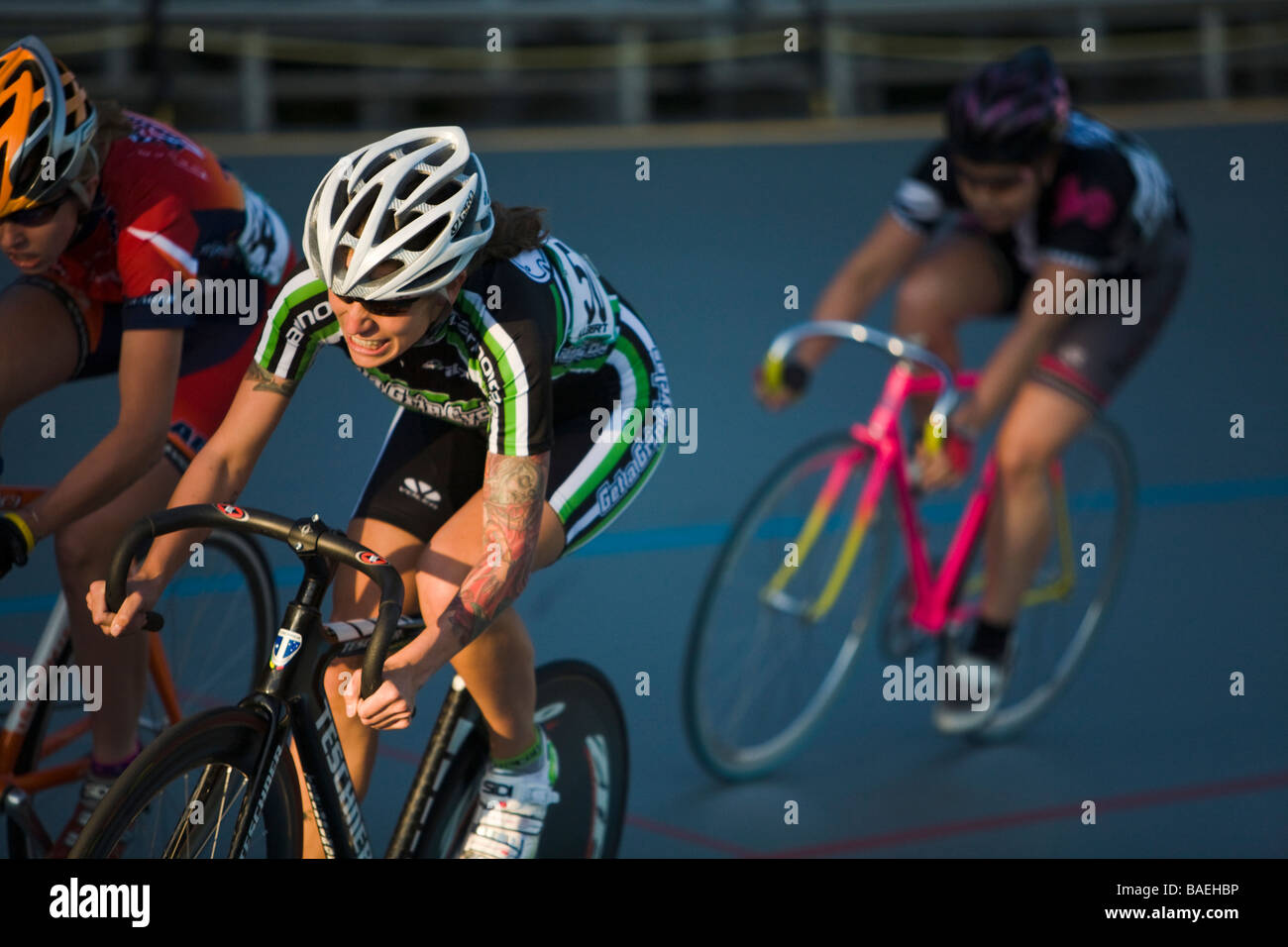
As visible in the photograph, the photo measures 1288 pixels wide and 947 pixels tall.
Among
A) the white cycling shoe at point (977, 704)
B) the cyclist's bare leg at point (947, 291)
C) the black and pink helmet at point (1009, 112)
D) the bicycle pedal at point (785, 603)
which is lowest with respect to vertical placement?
the white cycling shoe at point (977, 704)

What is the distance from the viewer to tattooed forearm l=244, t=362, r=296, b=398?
214cm

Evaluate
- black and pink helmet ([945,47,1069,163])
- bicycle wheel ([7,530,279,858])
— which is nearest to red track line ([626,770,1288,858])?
bicycle wheel ([7,530,279,858])

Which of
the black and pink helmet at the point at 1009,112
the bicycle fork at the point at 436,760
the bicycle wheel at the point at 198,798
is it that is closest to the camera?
the bicycle wheel at the point at 198,798

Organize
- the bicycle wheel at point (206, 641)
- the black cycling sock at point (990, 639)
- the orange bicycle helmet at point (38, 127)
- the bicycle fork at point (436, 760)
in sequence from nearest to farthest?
the orange bicycle helmet at point (38, 127), the bicycle fork at point (436, 760), the bicycle wheel at point (206, 641), the black cycling sock at point (990, 639)

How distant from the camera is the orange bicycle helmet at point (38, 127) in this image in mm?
2248

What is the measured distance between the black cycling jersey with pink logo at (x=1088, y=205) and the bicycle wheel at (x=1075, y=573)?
53cm

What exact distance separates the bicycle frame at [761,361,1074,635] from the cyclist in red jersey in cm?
135

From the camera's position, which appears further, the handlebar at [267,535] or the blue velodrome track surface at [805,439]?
the blue velodrome track surface at [805,439]

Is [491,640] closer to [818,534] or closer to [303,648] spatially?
[303,648]

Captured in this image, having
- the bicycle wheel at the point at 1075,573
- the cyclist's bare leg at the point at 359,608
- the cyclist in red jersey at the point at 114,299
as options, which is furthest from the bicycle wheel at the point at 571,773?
the bicycle wheel at the point at 1075,573

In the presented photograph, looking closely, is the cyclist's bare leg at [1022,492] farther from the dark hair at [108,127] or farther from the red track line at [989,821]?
the dark hair at [108,127]
